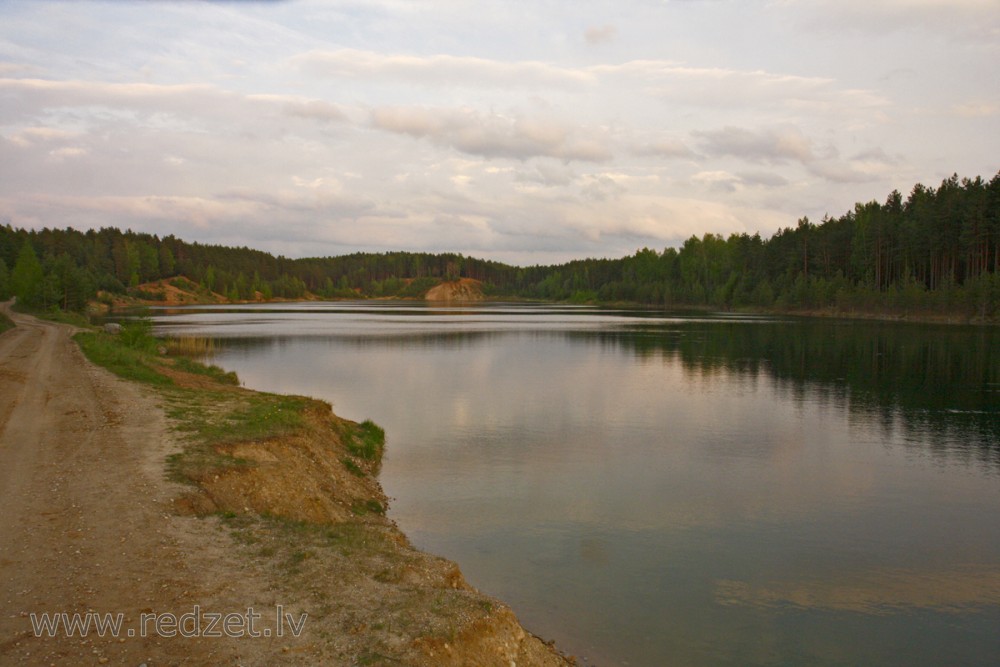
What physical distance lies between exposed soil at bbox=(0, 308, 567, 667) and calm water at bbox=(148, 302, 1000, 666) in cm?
251

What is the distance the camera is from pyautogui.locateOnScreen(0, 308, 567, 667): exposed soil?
7469 mm

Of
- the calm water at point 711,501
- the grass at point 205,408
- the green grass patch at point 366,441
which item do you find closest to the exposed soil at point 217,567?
the grass at point 205,408

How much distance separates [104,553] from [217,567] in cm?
159

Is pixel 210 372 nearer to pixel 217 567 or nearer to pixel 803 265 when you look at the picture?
pixel 217 567

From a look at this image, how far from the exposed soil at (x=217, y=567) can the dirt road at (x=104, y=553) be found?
0.08 ft

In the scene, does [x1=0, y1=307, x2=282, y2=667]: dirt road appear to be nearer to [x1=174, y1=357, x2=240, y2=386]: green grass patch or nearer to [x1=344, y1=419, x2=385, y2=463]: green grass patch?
[x1=344, y1=419, x2=385, y2=463]: green grass patch

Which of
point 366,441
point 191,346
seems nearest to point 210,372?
point 366,441

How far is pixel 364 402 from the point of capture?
32.1 m

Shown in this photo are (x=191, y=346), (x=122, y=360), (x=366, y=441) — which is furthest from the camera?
(x=191, y=346)

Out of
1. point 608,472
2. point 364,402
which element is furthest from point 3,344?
point 608,472

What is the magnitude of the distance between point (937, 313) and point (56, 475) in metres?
100

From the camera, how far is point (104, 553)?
946cm

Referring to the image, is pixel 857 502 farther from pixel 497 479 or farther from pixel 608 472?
pixel 497 479

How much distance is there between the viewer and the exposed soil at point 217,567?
7.47 metres
